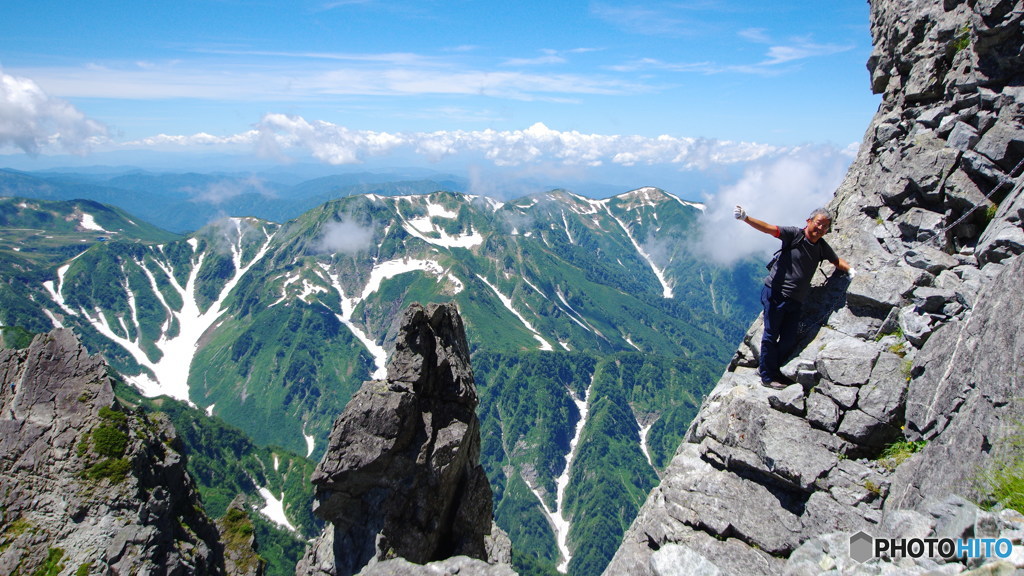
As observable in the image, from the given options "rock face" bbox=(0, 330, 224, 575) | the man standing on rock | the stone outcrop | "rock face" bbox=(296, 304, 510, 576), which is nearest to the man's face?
the man standing on rock

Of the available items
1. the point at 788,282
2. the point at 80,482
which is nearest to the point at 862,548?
the point at 788,282

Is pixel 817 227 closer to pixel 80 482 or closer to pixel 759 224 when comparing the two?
pixel 759 224

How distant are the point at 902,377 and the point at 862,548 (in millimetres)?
5312

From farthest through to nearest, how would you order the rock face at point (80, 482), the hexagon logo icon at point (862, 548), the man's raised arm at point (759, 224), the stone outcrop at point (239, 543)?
the stone outcrop at point (239, 543) → the rock face at point (80, 482) → the man's raised arm at point (759, 224) → the hexagon logo icon at point (862, 548)

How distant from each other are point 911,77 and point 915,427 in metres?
→ 14.0

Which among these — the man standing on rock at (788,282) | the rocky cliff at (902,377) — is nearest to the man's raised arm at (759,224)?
the man standing on rock at (788,282)

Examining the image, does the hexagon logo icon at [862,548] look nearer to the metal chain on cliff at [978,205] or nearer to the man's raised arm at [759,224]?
the man's raised arm at [759,224]

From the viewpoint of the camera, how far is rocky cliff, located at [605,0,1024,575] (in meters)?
10.4

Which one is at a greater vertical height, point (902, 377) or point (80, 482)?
point (902, 377)

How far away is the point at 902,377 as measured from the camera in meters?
13.2

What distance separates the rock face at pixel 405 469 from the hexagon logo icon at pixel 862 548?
17753mm

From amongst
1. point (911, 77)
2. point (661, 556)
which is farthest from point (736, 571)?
point (911, 77)

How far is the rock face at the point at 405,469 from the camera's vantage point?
23547 millimetres

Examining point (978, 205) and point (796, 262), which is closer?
point (978, 205)
